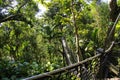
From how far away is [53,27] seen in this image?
69.6ft

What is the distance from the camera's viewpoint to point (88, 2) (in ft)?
31.1

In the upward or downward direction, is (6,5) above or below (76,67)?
above

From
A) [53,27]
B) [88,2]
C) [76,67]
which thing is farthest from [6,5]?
[76,67]

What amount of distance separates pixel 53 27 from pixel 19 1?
13.6 ft

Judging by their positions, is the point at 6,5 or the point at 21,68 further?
the point at 6,5

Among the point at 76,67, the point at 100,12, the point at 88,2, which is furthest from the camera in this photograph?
the point at 100,12

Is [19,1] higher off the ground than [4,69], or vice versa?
[19,1]

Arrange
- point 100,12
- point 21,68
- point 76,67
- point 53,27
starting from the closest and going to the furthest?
point 76,67
point 21,68
point 53,27
point 100,12

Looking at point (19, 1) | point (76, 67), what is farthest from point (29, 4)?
point (76, 67)

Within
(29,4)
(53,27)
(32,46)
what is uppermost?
(29,4)

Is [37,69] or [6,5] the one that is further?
[6,5]

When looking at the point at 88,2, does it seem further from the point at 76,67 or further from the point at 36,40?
the point at 36,40

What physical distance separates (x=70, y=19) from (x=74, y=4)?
3.61 ft

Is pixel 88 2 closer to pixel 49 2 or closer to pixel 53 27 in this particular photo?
pixel 49 2
